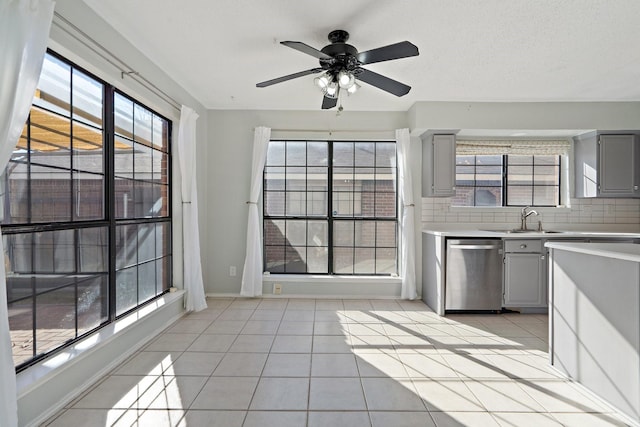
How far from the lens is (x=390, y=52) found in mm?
2121

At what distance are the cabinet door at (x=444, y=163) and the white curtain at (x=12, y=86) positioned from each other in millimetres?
3763

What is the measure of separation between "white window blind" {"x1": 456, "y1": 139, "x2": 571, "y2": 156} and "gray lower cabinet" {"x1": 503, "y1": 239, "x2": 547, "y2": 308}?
1305mm

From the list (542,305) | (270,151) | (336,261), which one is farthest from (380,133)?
(542,305)

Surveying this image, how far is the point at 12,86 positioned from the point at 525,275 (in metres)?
4.57

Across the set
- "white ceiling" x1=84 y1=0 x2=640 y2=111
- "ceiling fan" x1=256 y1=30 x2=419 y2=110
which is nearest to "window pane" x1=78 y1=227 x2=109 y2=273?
"white ceiling" x1=84 y1=0 x2=640 y2=111

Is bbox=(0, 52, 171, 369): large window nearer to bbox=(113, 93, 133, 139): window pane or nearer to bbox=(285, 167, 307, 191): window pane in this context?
bbox=(113, 93, 133, 139): window pane

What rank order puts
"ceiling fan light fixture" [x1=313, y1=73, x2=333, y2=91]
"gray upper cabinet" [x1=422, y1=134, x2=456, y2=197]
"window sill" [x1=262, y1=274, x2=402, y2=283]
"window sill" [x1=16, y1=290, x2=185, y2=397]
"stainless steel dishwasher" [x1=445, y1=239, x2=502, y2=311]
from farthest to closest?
"window sill" [x1=262, y1=274, x2=402, y2=283], "gray upper cabinet" [x1=422, y1=134, x2=456, y2=197], "stainless steel dishwasher" [x1=445, y1=239, x2=502, y2=311], "ceiling fan light fixture" [x1=313, y1=73, x2=333, y2=91], "window sill" [x1=16, y1=290, x2=185, y2=397]

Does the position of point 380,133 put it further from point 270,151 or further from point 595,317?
point 595,317

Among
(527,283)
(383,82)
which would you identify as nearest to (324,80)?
(383,82)

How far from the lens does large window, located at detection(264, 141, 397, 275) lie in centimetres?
437

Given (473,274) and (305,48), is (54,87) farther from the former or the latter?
(473,274)

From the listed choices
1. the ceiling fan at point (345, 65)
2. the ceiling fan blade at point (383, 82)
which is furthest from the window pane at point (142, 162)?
the ceiling fan blade at point (383, 82)

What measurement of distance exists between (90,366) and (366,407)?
1.87 m

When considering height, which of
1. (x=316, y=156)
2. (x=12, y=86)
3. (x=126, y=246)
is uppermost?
(x=316, y=156)
